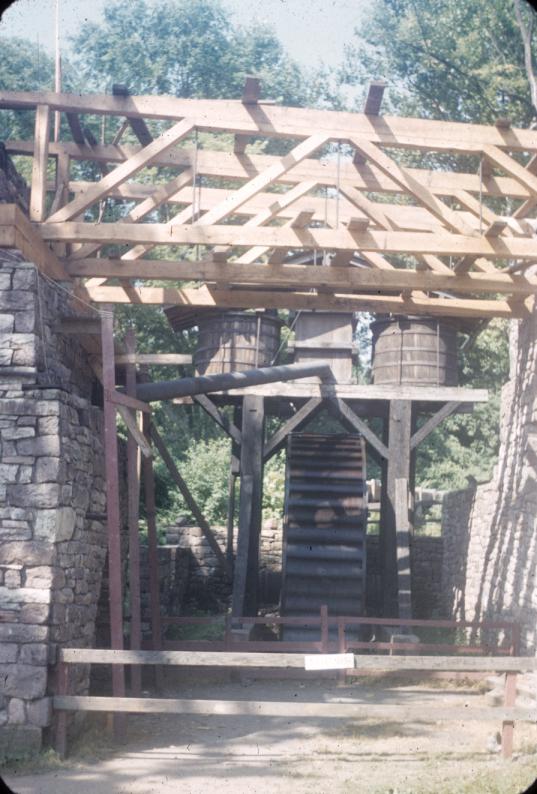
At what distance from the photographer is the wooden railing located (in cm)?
577

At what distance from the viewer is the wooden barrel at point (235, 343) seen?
43.4ft

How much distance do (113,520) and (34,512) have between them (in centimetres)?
77

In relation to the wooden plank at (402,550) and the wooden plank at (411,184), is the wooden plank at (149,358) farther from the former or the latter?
the wooden plank at (402,550)

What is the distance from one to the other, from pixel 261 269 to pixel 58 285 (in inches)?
71.4

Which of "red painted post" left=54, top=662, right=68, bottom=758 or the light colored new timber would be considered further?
"red painted post" left=54, top=662, right=68, bottom=758

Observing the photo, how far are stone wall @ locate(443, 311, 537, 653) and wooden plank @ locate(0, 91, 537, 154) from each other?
2.78 m

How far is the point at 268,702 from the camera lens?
586 cm

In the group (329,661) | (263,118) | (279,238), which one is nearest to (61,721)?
(329,661)

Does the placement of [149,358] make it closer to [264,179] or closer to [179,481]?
[264,179]

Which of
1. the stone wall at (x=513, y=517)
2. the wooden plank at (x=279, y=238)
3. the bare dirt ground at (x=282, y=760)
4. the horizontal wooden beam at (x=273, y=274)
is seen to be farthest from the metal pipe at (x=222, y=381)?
the bare dirt ground at (x=282, y=760)

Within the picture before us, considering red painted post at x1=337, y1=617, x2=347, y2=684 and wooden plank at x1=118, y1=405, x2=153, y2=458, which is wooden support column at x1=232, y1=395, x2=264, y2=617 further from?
wooden plank at x1=118, y1=405, x2=153, y2=458

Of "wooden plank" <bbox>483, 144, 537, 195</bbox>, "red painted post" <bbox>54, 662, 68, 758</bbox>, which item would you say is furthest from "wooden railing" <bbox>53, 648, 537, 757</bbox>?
"wooden plank" <bbox>483, 144, 537, 195</bbox>

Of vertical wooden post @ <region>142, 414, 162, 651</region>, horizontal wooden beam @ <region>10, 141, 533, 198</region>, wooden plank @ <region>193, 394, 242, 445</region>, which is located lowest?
vertical wooden post @ <region>142, 414, 162, 651</region>

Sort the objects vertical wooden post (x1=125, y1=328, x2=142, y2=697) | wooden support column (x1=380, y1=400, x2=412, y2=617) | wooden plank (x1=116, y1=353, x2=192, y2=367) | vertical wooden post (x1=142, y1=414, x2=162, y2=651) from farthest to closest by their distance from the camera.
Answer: wooden support column (x1=380, y1=400, x2=412, y2=617), vertical wooden post (x1=142, y1=414, x2=162, y2=651), wooden plank (x1=116, y1=353, x2=192, y2=367), vertical wooden post (x1=125, y1=328, x2=142, y2=697)
